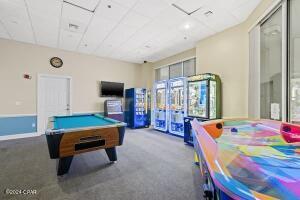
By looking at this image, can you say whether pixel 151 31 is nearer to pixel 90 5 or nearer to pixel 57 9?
pixel 90 5

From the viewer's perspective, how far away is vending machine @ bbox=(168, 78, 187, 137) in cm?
473

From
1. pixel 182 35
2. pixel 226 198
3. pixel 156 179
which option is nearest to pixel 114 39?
Answer: pixel 182 35

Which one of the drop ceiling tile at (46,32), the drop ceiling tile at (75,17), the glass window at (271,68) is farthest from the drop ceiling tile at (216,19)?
the drop ceiling tile at (46,32)

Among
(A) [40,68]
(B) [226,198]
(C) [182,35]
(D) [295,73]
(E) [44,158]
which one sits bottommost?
(E) [44,158]

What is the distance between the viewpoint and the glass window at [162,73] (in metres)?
6.19

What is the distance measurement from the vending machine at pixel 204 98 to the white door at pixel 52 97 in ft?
13.8

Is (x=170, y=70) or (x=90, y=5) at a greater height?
(x=90, y=5)

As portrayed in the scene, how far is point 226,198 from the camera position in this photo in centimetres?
60

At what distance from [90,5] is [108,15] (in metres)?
0.39

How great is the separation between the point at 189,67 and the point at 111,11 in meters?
3.20

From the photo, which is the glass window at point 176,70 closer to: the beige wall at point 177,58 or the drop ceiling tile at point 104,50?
the beige wall at point 177,58

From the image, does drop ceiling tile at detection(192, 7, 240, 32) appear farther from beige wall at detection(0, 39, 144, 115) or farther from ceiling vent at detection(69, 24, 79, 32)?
beige wall at detection(0, 39, 144, 115)

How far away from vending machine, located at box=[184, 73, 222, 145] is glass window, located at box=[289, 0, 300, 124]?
64.2 inches

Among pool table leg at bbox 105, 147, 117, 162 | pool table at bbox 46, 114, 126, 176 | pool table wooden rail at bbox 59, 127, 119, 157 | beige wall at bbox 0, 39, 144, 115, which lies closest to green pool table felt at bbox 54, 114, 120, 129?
pool table at bbox 46, 114, 126, 176
